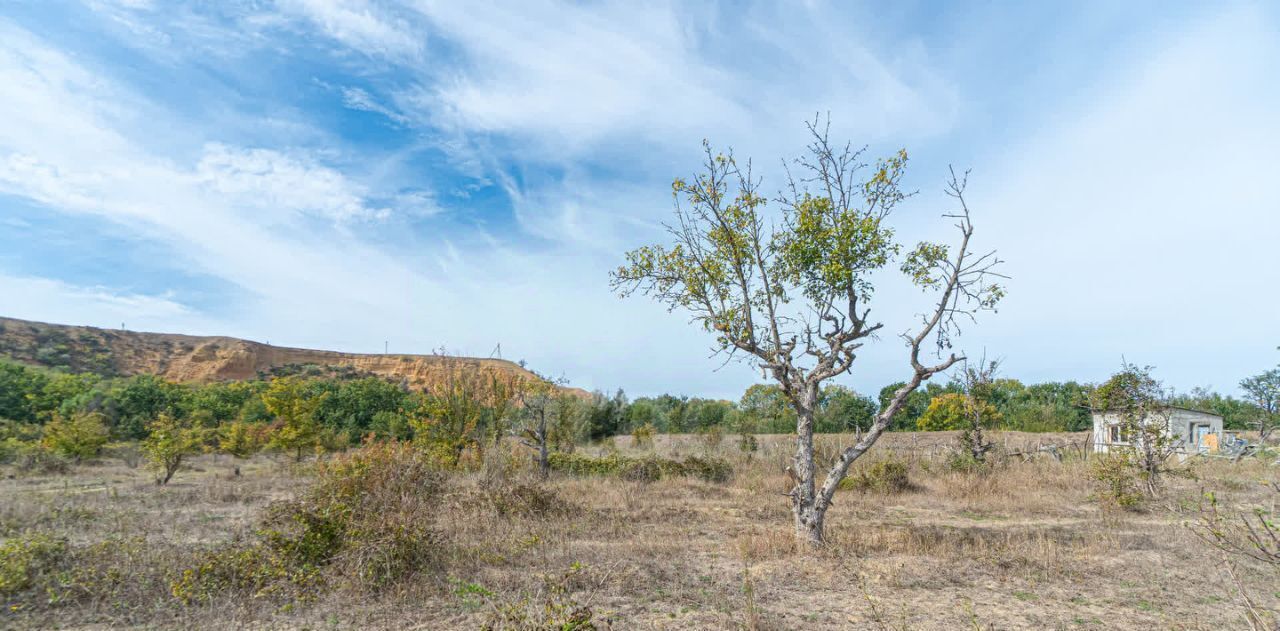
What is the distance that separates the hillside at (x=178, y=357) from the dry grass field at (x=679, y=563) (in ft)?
80.8

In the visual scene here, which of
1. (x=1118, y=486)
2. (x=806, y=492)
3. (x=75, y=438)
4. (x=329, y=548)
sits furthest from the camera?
(x=75, y=438)

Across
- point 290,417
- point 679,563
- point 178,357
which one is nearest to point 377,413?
point 290,417

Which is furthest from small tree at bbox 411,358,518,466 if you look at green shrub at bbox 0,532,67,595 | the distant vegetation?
green shrub at bbox 0,532,67,595

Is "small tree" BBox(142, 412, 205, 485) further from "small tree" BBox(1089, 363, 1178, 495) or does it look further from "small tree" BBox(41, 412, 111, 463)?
"small tree" BBox(1089, 363, 1178, 495)

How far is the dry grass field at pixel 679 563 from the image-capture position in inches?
221

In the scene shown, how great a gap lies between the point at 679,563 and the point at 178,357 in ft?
180

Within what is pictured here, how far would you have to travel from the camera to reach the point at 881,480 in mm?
14789

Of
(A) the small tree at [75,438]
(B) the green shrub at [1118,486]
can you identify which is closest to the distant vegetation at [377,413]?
(A) the small tree at [75,438]

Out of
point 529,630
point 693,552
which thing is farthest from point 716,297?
point 529,630

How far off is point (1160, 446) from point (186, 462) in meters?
26.3

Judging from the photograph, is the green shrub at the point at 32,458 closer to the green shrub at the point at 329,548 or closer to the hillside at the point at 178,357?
the green shrub at the point at 329,548

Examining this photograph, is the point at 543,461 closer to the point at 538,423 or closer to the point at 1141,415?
the point at 538,423

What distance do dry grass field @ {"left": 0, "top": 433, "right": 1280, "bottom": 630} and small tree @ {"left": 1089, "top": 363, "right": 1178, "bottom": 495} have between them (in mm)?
781

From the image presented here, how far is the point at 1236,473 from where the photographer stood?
15.9 meters
